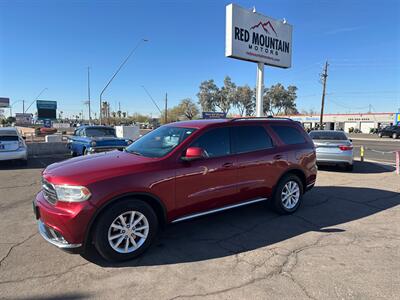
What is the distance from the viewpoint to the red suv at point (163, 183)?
3631mm

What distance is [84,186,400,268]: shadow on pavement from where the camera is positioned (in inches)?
161

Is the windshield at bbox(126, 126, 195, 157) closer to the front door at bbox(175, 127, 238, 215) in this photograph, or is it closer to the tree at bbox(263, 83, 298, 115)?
the front door at bbox(175, 127, 238, 215)

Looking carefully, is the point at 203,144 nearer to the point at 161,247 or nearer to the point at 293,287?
the point at 161,247

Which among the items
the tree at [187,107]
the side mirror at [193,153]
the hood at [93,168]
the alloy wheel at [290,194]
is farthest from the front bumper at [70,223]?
the tree at [187,107]

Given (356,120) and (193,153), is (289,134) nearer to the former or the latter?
(193,153)

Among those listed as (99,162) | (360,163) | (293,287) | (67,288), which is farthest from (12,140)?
(360,163)

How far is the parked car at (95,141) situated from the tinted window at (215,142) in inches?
267

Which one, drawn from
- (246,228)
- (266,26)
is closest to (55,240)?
(246,228)

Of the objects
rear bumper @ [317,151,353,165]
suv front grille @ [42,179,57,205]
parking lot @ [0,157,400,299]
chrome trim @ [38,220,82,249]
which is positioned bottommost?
parking lot @ [0,157,400,299]

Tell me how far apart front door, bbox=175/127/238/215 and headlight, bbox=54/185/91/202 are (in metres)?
1.19

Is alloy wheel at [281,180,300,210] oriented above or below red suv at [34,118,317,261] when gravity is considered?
below

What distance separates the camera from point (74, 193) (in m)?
3.60

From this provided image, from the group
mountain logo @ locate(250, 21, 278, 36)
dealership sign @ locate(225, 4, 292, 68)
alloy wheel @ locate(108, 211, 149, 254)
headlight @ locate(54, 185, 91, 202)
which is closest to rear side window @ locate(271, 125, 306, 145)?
alloy wheel @ locate(108, 211, 149, 254)

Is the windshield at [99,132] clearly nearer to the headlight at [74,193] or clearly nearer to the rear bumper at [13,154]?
the rear bumper at [13,154]
